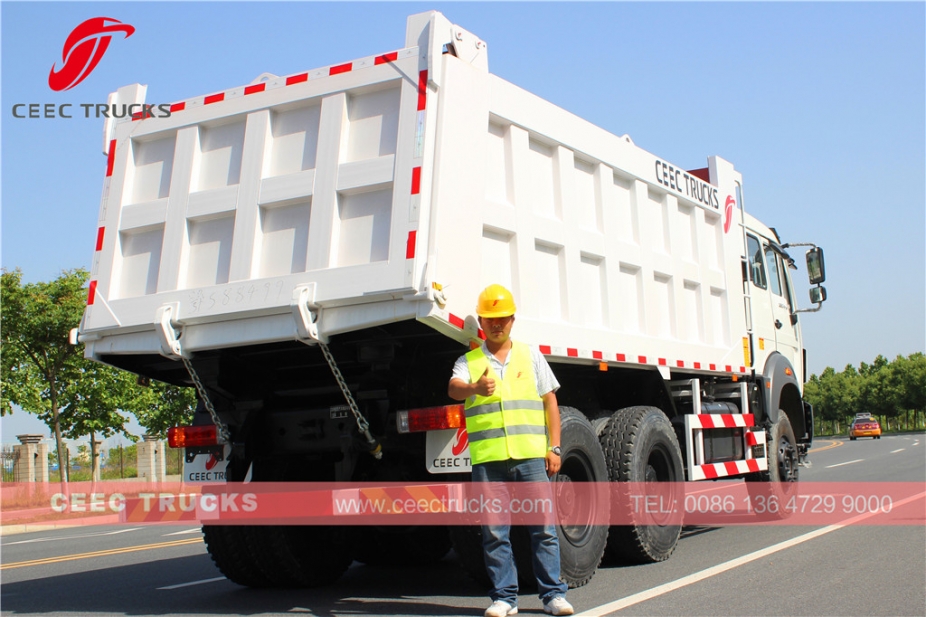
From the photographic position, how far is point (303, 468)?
21.6ft

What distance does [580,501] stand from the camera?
6336 mm

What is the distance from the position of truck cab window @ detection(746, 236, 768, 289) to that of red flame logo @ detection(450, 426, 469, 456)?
559 centimetres

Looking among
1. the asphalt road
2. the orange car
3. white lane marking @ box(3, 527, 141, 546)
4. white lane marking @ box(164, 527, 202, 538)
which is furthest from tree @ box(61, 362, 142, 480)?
the orange car

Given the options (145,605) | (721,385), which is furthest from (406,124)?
(721,385)

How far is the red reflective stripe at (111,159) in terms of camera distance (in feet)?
21.8

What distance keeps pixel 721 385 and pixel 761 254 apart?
1.91 metres

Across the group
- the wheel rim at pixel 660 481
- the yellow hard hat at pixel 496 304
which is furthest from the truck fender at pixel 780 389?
the yellow hard hat at pixel 496 304

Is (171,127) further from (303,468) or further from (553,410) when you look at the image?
(553,410)

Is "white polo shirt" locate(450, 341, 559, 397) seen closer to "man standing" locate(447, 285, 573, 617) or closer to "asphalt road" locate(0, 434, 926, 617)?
"man standing" locate(447, 285, 573, 617)

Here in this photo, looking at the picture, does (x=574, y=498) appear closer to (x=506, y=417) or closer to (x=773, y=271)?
(x=506, y=417)

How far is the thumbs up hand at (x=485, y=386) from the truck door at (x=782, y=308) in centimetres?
662

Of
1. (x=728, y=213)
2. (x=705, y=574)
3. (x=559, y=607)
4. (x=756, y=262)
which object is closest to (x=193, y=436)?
(x=559, y=607)

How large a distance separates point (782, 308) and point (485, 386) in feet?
23.3

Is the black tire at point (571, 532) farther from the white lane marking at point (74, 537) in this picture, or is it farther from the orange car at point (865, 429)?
the orange car at point (865, 429)
